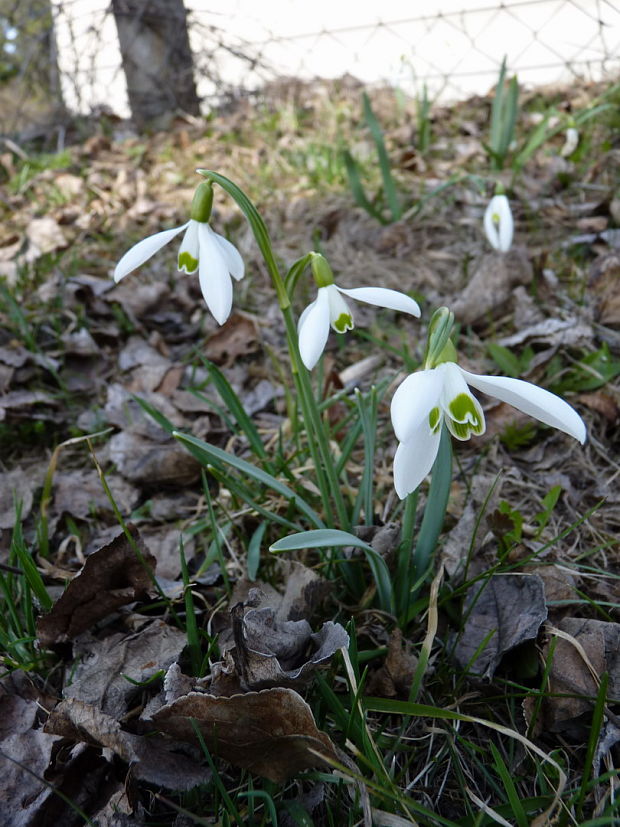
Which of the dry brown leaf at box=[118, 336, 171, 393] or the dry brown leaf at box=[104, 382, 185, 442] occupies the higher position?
the dry brown leaf at box=[118, 336, 171, 393]

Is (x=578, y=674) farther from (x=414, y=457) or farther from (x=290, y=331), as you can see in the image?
(x=290, y=331)

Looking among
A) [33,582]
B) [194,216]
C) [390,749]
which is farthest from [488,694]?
[194,216]

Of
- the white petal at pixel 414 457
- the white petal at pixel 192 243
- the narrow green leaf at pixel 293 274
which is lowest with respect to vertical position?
the white petal at pixel 414 457

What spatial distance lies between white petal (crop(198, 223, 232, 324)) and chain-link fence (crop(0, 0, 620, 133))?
3.38m

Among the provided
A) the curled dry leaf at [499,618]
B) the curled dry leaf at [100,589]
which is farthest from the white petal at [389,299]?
the curled dry leaf at [100,589]

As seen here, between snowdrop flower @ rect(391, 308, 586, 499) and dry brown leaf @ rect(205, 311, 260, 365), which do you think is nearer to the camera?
snowdrop flower @ rect(391, 308, 586, 499)

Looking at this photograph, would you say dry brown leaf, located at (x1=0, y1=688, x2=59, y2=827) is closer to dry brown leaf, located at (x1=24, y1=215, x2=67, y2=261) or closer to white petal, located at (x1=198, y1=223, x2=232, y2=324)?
white petal, located at (x1=198, y1=223, x2=232, y2=324)

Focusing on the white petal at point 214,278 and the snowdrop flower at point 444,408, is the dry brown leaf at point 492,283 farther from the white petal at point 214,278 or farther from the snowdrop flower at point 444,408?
the snowdrop flower at point 444,408

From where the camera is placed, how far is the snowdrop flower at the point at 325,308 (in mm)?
1006

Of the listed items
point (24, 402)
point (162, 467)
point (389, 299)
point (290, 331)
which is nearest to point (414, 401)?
point (389, 299)

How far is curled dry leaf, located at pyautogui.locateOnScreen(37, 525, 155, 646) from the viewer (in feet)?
3.96

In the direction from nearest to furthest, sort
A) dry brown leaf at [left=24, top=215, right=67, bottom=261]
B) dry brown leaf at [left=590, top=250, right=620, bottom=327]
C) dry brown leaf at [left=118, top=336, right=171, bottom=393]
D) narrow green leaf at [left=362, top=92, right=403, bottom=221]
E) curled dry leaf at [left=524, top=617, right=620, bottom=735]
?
curled dry leaf at [left=524, top=617, right=620, bottom=735], dry brown leaf at [left=590, top=250, right=620, bottom=327], dry brown leaf at [left=118, top=336, right=171, bottom=393], narrow green leaf at [left=362, top=92, right=403, bottom=221], dry brown leaf at [left=24, top=215, right=67, bottom=261]

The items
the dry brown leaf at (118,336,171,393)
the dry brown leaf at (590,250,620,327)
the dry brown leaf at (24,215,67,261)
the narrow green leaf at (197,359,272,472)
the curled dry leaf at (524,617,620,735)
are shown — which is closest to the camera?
the curled dry leaf at (524,617,620,735)

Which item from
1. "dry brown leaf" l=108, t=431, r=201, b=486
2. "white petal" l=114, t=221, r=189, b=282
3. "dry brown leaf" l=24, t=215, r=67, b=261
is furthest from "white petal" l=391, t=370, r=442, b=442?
"dry brown leaf" l=24, t=215, r=67, b=261
